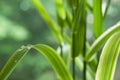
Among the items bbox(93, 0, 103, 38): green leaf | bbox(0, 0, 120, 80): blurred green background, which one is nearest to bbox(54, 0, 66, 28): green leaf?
bbox(93, 0, 103, 38): green leaf

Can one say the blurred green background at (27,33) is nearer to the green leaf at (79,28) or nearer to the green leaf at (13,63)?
the green leaf at (79,28)

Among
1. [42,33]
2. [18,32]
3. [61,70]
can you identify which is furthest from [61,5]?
[42,33]

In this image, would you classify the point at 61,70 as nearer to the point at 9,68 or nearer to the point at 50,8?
the point at 9,68

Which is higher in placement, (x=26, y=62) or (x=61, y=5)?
(x=61, y=5)

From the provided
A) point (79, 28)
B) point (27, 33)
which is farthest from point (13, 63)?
point (27, 33)

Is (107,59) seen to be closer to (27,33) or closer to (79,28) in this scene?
(79,28)

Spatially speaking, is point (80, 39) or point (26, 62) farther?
point (26, 62)
